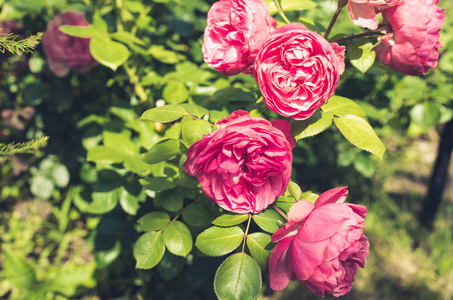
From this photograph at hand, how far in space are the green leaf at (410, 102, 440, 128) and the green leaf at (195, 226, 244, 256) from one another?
100cm

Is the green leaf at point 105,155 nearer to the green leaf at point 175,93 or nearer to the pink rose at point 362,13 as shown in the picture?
the green leaf at point 175,93

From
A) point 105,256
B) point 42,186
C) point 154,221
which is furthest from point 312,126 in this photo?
point 42,186

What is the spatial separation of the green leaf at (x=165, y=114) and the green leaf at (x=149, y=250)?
12.7 inches

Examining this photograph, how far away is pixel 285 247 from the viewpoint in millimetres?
771

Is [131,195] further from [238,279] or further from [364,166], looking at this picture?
[364,166]

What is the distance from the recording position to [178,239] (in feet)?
3.15

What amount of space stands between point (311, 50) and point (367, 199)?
5.73 feet

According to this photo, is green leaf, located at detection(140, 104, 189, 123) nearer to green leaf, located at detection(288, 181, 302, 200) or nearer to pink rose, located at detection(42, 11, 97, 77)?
green leaf, located at detection(288, 181, 302, 200)

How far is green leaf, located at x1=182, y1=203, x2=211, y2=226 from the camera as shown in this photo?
1.00 metres

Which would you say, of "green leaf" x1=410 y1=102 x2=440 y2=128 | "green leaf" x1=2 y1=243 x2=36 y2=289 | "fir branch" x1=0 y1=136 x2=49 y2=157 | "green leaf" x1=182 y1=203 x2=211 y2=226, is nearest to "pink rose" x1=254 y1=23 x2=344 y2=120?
"green leaf" x1=182 y1=203 x2=211 y2=226

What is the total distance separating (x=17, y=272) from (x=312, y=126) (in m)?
1.55

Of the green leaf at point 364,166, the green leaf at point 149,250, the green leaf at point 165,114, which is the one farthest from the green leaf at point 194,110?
the green leaf at point 364,166

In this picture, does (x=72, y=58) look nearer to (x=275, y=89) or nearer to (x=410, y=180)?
(x=275, y=89)

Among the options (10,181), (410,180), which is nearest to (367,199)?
(410,180)
